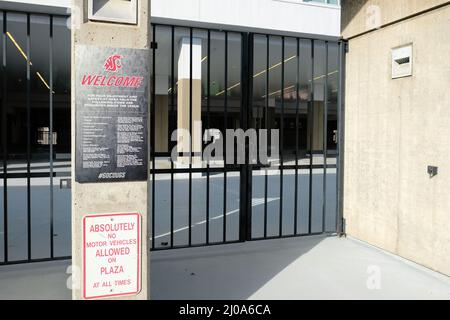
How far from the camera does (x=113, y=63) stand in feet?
9.31

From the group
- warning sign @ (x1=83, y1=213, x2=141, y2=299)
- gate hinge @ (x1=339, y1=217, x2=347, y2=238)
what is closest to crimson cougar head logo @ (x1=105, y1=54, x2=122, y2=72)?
warning sign @ (x1=83, y1=213, x2=141, y2=299)

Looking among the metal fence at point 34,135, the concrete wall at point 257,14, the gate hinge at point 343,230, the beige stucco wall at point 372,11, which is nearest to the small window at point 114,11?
the metal fence at point 34,135

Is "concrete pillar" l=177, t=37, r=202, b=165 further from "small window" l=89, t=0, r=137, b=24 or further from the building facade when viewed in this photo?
"small window" l=89, t=0, r=137, b=24

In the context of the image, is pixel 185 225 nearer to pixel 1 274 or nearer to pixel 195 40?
pixel 1 274

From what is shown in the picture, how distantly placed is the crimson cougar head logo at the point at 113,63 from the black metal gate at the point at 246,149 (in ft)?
5.00

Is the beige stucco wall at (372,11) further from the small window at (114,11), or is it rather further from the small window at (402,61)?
the small window at (114,11)

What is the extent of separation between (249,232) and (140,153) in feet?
10.3

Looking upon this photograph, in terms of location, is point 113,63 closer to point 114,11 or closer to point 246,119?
point 114,11

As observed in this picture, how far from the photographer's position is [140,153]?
2.94 meters

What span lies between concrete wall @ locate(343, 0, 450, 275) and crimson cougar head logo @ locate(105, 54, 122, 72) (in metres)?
3.50

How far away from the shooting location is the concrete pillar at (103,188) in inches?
109

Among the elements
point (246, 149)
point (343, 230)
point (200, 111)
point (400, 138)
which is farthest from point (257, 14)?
point (400, 138)

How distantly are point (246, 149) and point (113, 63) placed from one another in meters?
2.92
